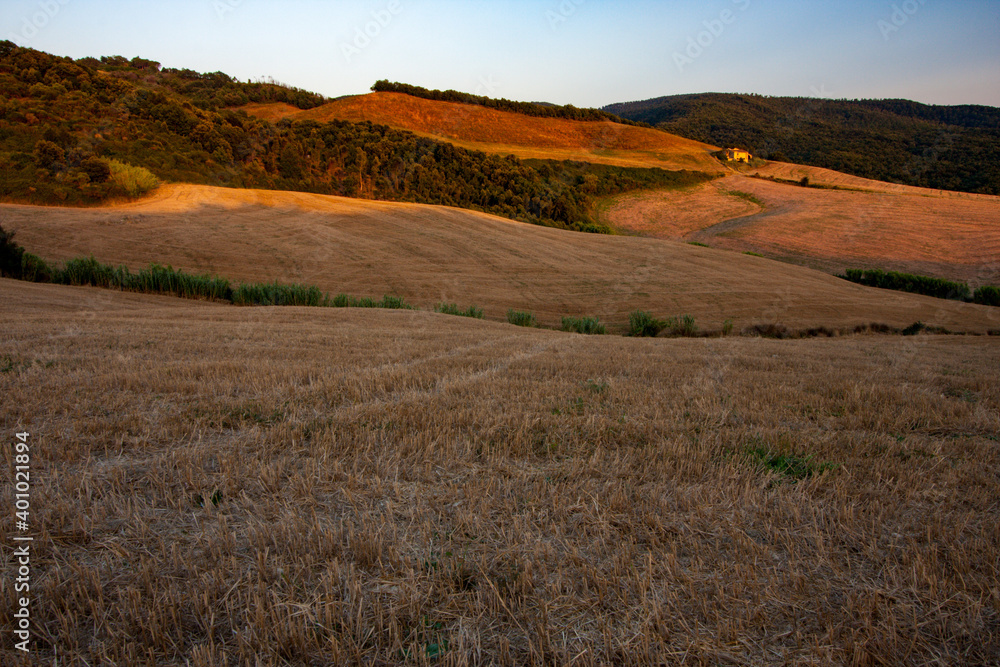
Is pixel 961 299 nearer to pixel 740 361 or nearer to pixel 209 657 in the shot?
pixel 740 361

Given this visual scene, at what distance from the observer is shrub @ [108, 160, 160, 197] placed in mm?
34000

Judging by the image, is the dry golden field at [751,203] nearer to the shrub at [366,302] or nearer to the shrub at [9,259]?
the shrub at [366,302]

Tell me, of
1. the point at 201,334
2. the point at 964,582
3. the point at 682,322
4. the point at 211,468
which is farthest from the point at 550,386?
the point at 682,322

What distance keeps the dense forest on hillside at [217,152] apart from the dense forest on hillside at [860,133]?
24.5 m

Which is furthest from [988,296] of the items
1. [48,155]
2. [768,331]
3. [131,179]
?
[48,155]

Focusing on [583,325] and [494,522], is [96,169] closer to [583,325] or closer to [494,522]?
→ [583,325]

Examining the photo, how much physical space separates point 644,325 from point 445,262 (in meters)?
13.4

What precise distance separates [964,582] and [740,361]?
8037 millimetres

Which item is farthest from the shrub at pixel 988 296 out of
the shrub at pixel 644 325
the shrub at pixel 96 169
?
the shrub at pixel 96 169

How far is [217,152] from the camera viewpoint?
145 ft

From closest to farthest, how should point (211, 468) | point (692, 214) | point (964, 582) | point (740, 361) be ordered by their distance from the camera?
1. point (964, 582)
2. point (211, 468)
3. point (740, 361)
4. point (692, 214)

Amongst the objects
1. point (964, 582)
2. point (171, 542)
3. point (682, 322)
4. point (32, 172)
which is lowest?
point (682, 322)

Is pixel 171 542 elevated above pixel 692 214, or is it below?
below

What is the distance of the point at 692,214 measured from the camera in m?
60.2
